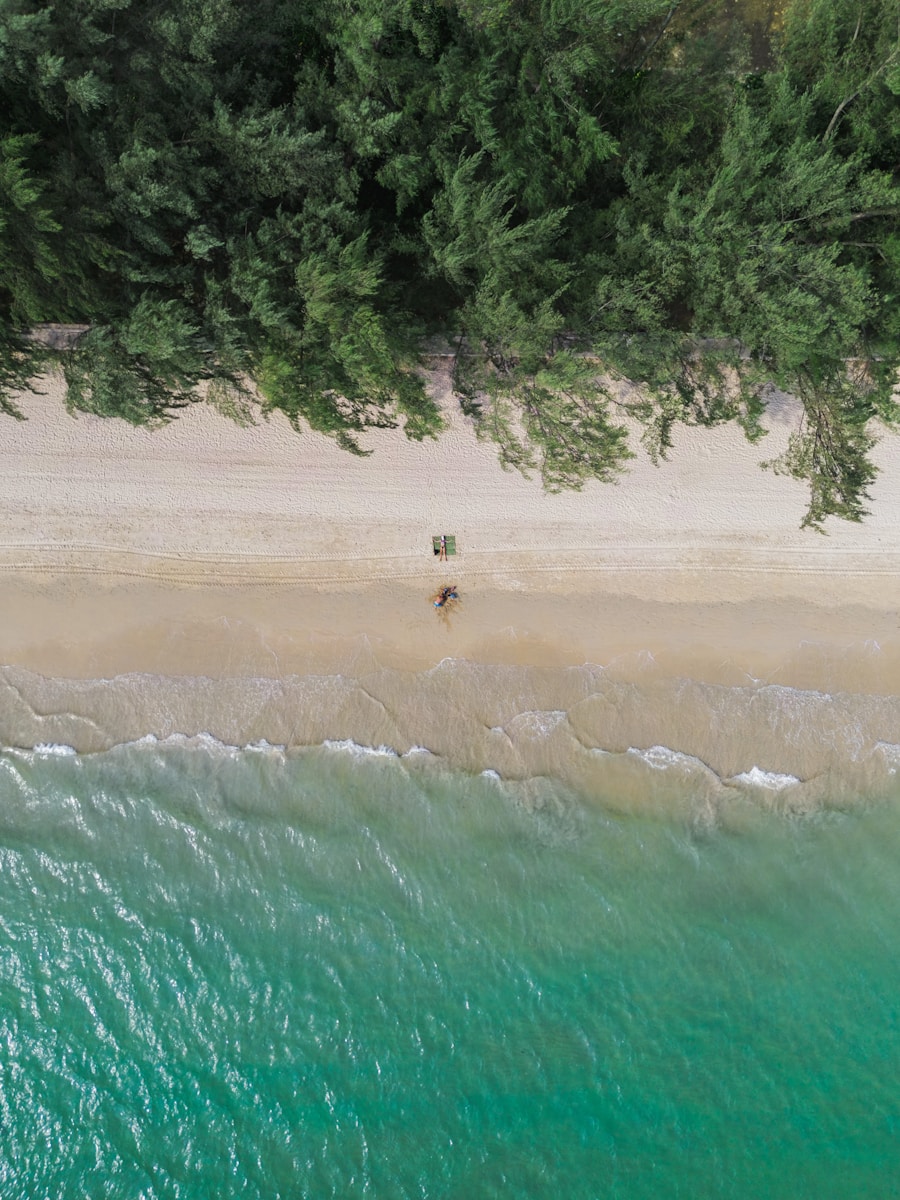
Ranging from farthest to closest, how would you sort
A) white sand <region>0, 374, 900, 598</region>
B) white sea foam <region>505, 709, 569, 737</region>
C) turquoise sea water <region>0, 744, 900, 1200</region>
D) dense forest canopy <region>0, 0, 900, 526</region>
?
white sea foam <region>505, 709, 569, 737</region>, white sand <region>0, 374, 900, 598</region>, turquoise sea water <region>0, 744, 900, 1200</region>, dense forest canopy <region>0, 0, 900, 526</region>

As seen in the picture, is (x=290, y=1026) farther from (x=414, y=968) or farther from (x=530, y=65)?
(x=530, y=65)

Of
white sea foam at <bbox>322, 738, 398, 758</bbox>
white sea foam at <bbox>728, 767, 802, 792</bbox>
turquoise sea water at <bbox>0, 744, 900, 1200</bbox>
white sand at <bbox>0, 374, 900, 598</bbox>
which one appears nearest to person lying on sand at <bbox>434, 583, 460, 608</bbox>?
white sand at <bbox>0, 374, 900, 598</bbox>

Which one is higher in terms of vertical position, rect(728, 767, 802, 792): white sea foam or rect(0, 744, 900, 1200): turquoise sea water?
rect(728, 767, 802, 792): white sea foam

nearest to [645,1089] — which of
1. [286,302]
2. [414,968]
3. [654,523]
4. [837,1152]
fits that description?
[837,1152]

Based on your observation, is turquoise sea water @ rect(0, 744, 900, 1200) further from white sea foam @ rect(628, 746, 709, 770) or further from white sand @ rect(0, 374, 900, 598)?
white sand @ rect(0, 374, 900, 598)

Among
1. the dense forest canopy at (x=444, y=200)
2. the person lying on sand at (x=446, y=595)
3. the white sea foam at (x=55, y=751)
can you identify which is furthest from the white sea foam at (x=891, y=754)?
the white sea foam at (x=55, y=751)

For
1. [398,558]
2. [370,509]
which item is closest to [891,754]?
[398,558]
